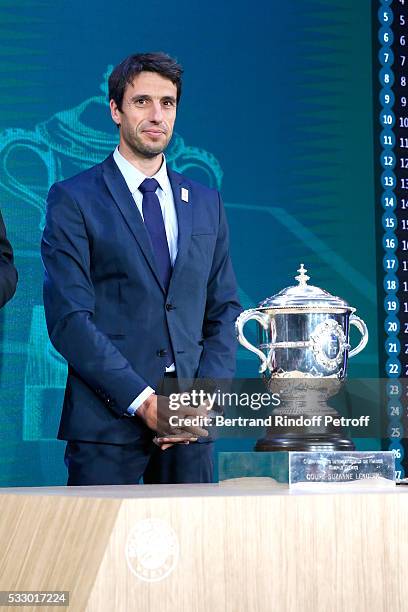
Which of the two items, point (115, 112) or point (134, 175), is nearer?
point (134, 175)

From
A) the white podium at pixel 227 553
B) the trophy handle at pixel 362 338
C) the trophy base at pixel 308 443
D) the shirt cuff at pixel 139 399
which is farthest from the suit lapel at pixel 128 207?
the white podium at pixel 227 553

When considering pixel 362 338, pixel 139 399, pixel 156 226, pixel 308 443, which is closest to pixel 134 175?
pixel 156 226

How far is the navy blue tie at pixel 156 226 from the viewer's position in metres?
2.35

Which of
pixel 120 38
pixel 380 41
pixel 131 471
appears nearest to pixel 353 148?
pixel 380 41

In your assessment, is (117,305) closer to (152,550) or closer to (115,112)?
(115,112)

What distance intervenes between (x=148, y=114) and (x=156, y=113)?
2 cm

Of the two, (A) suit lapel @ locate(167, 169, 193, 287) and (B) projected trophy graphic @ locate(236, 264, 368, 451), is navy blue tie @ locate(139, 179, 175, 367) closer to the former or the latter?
(A) suit lapel @ locate(167, 169, 193, 287)

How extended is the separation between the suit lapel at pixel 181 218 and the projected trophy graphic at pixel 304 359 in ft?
2.59

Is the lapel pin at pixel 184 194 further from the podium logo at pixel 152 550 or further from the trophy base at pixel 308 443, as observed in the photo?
the podium logo at pixel 152 550

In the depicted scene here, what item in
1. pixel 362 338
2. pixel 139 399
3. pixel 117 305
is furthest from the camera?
pixel 117 305

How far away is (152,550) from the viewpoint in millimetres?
983

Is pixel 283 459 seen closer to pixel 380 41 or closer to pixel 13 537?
pixel 13 537

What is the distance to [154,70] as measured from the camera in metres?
2.52

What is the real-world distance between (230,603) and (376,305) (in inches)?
99.5
